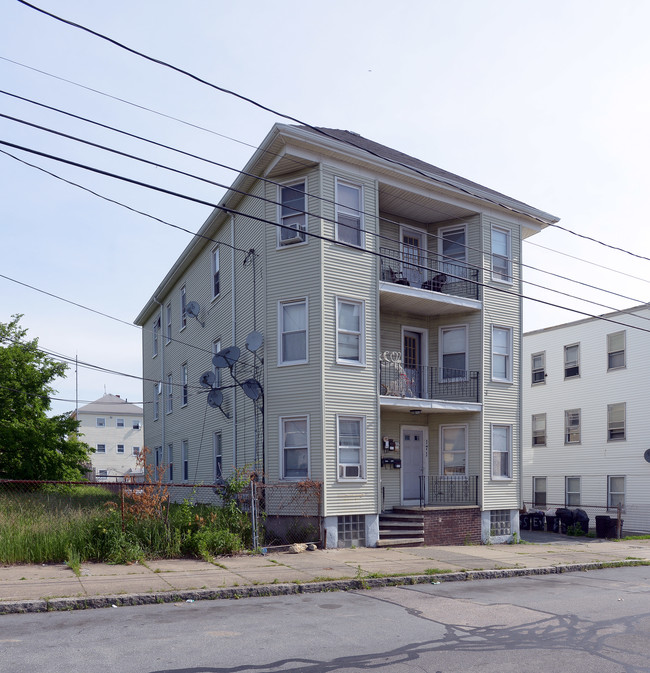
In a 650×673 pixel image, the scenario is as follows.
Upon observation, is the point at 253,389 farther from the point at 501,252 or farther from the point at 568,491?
the point at 568,491

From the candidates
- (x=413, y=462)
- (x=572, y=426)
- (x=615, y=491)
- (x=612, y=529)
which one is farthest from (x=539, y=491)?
(x=413, y=462)

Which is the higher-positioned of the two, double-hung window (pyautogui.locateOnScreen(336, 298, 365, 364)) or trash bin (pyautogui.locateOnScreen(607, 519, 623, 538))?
double-hung window (pyautogui.locateOnScreen(336, 298, 365, 364))

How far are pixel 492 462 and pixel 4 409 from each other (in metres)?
21.4

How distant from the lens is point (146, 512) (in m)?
13.3

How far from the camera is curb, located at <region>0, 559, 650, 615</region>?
28.9 feet

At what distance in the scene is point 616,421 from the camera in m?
28.3

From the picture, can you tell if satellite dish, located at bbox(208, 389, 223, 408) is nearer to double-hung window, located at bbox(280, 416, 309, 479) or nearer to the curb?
double-hung window, located at bbox(280, 416, 309, 479)

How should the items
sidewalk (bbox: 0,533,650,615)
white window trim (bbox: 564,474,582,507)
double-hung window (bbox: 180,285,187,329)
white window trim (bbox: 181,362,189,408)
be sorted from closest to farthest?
1. sidewalk (bbox: 0,533,650,615)
2. white window trim (bbox: 181,362,189,408)
3. double-hung window (bbox: 180,285,187,329)
4. white window trim (bbox: 564,474,582,507)

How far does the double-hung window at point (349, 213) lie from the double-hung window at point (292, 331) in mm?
2110

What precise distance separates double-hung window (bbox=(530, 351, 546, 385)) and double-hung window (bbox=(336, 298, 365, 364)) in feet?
57.3

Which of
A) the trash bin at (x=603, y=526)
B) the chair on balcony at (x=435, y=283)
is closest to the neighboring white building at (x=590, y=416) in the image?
the trash bin at (x=603, y=526)

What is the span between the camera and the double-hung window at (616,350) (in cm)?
2820

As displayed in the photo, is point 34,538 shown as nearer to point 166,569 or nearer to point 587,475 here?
point 166,569

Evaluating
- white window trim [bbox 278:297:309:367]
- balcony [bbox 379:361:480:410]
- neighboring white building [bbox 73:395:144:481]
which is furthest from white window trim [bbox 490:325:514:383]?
neighboring white building [bbox 73:395:144:481]
